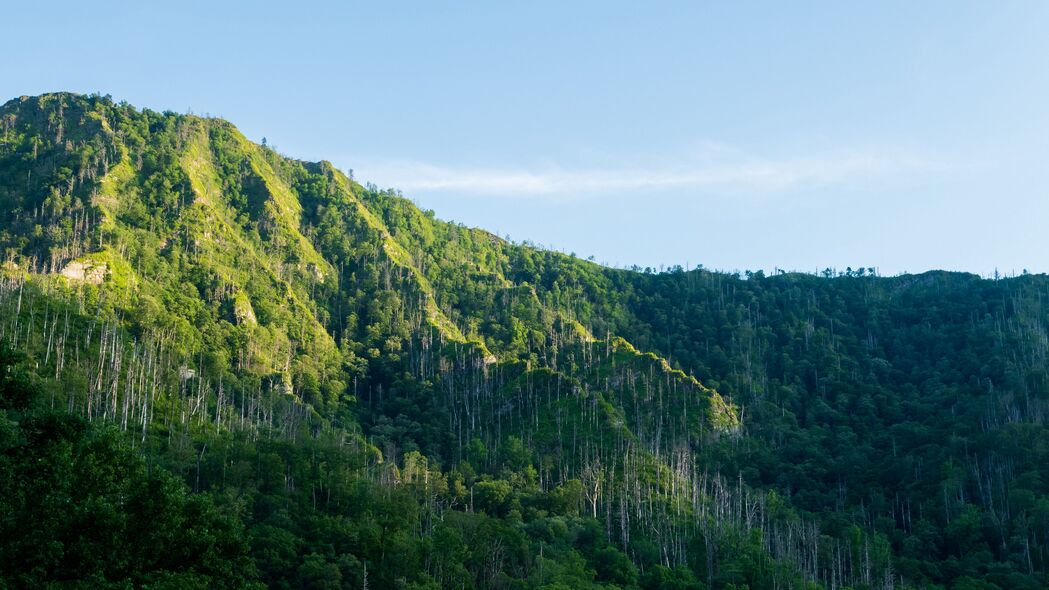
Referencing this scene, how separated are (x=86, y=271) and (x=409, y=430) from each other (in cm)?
5431

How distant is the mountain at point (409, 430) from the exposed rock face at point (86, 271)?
0.89 meters

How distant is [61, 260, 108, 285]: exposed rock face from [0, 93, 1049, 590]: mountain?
89 cm

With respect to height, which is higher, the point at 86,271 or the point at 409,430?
the point at 86,271

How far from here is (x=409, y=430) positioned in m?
146

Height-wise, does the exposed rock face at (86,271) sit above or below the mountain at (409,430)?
above

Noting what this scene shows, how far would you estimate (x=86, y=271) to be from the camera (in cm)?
13350

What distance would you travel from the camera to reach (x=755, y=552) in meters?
103

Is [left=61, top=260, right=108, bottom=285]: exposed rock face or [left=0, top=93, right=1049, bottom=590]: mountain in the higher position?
[left=61, top=260, right=108, bottom=285]: exposed rock face

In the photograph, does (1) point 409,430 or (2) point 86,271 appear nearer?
(2) point 86,271

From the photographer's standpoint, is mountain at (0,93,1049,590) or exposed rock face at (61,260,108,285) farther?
exposed rock face at (61,260,108,285)

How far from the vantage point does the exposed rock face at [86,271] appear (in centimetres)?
13225

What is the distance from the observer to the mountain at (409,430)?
48.7m

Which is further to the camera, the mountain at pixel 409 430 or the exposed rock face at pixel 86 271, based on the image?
the exposed rock face at pixel 86 271

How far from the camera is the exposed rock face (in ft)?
434
